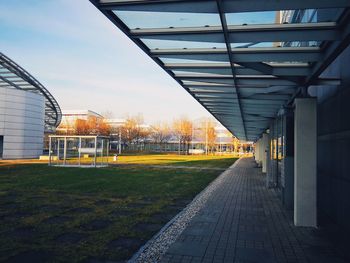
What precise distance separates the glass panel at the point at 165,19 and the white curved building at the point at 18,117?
123 ft

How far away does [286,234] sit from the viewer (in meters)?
7.26

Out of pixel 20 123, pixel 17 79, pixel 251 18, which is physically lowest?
pixel 251 18

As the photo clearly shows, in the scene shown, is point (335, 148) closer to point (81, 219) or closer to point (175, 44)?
point (175, 44)

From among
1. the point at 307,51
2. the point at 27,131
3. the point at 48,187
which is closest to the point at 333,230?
the point at 307,51

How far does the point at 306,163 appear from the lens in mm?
8047

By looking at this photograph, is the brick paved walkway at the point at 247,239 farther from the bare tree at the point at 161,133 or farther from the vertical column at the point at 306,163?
the bare tree at the point at 161,133

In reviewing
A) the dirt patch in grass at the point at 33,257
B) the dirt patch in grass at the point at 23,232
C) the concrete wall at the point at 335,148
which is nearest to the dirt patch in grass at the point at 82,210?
the dirt patch in grass at the point at 23,232

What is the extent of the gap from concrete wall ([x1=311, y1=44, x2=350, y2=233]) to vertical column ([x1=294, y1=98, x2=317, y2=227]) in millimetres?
635

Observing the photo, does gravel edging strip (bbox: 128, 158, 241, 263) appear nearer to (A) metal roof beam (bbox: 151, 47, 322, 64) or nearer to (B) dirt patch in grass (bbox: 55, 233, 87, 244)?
(B) dirt patch in grass (bbox: 55, 233, 87, 244)

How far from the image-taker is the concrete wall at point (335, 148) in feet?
24.8

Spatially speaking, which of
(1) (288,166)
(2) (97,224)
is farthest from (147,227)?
(1) (288,166)

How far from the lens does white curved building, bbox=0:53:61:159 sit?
125 feet

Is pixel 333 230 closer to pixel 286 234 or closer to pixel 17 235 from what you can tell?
pixel 286 234

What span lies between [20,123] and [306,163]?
3840 cm
